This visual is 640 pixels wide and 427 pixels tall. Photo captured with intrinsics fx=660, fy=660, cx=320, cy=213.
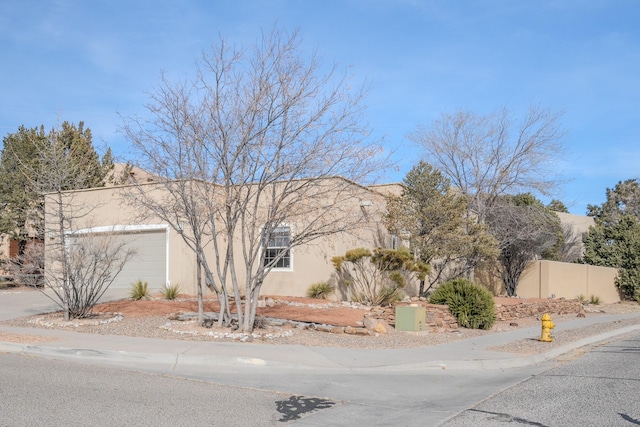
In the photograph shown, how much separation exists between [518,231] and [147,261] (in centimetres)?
1552

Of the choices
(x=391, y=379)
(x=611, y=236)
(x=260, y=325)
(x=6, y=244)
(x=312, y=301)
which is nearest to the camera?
(x=391, y=379)

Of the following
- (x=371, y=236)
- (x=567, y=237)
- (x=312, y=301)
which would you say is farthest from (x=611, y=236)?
(x=312, y=301)

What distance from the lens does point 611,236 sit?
36844 mm

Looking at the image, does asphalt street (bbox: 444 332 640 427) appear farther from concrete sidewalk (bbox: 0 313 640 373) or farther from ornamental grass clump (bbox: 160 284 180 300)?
ornamental grass clump (bbox: 160 284 180 300)

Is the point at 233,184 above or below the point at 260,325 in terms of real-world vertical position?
above

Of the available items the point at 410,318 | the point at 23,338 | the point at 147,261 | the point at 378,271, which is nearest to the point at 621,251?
the point at 378,271

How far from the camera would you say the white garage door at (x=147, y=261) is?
73.1 ft

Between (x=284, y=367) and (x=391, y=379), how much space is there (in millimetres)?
1795

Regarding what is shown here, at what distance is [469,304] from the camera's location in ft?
59.2

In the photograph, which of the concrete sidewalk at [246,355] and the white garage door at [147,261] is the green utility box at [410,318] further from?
the white garage door at [147,261]

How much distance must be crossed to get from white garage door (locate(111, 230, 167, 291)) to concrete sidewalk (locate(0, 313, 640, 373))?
8.22 m

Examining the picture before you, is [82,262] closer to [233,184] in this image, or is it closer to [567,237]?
[233,184]

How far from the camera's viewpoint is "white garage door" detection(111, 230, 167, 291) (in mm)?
22281

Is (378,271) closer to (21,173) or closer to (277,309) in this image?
(277,309)
